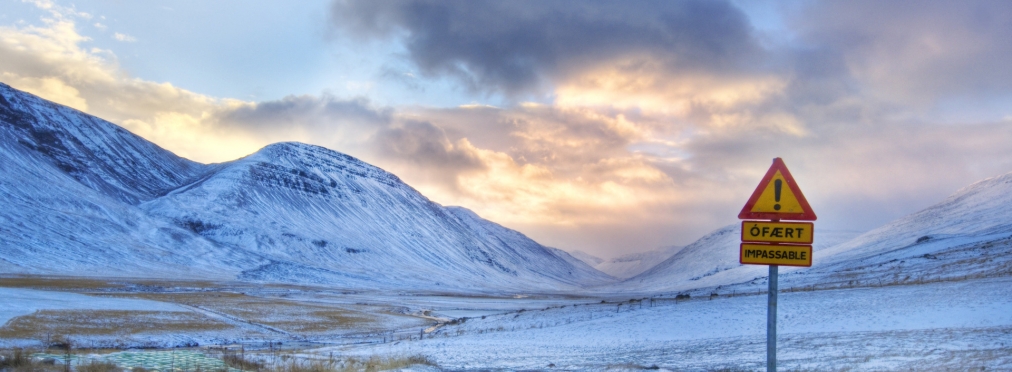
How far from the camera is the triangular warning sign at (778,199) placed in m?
8.76

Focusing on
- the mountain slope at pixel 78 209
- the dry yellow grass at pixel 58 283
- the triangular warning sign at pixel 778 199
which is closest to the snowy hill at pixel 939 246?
the triangular warning sign at pixel 778 199

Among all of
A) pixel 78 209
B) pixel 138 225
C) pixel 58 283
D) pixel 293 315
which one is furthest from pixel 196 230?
pixel 293 315

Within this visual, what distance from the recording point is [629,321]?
38.4 meters

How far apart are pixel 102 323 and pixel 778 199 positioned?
45.6 metres

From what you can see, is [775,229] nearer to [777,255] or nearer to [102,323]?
[777,255]

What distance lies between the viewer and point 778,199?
8875mm

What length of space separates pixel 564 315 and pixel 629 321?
10.0 m

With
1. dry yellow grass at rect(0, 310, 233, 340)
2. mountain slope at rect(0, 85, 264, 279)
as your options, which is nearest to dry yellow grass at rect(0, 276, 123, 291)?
mountain slope at rect(0, 85, 264, 279)

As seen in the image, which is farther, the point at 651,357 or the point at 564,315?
the point at 564,315

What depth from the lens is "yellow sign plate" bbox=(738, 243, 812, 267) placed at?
343 inches

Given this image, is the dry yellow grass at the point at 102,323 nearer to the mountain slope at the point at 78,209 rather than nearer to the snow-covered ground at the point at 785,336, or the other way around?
the snow-covered ground at the point at 785,336

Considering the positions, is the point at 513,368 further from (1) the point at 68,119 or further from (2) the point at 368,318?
(1) the point at 68,119

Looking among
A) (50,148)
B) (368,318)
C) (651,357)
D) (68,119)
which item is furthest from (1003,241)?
(68,119)

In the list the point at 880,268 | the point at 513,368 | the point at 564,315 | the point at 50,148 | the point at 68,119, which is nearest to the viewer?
the point at 513,368
